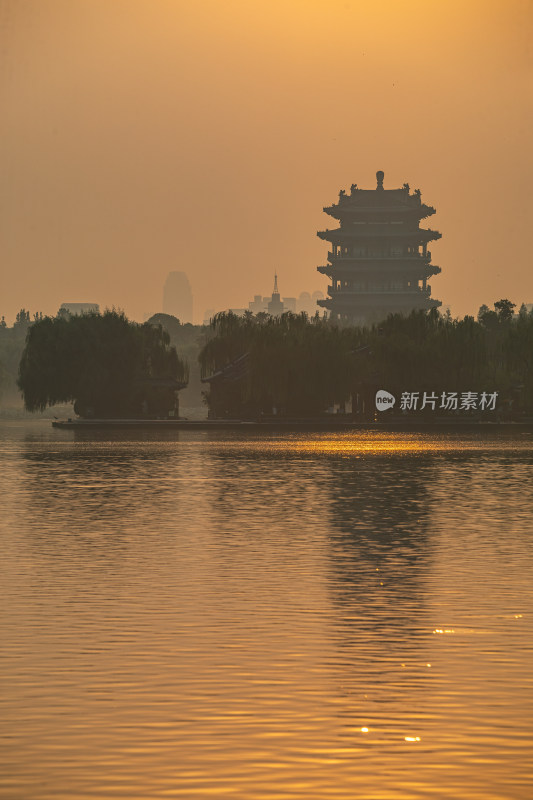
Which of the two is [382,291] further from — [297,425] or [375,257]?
[297,425]

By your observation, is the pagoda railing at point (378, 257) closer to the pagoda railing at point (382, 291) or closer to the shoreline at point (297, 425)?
the pagoda railing at point (382, 291)

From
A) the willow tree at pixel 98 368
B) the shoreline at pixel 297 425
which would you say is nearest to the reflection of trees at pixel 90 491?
the willow tree at pixel 98 368

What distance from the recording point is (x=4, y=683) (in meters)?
10.3

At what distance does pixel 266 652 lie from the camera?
460 inches

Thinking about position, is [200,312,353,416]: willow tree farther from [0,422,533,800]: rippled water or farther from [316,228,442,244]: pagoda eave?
[316,228,442,244]: pagoda eave

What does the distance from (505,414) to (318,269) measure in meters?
81.9

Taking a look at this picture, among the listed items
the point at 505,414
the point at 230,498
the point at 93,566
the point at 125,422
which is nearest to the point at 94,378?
the point at 125,422

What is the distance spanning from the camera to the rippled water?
800cm

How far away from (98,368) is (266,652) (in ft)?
227

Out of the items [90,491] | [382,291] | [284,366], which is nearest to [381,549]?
[90,491]

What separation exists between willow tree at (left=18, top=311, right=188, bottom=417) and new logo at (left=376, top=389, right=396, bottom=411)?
10830mm

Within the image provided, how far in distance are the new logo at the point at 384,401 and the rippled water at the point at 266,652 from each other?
55.4 meters

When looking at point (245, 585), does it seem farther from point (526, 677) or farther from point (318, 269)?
point (318, 269)

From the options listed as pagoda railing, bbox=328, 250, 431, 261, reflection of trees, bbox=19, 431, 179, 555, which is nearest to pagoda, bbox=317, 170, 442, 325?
pagoda railing, bbox=328, 250, 431, 261
